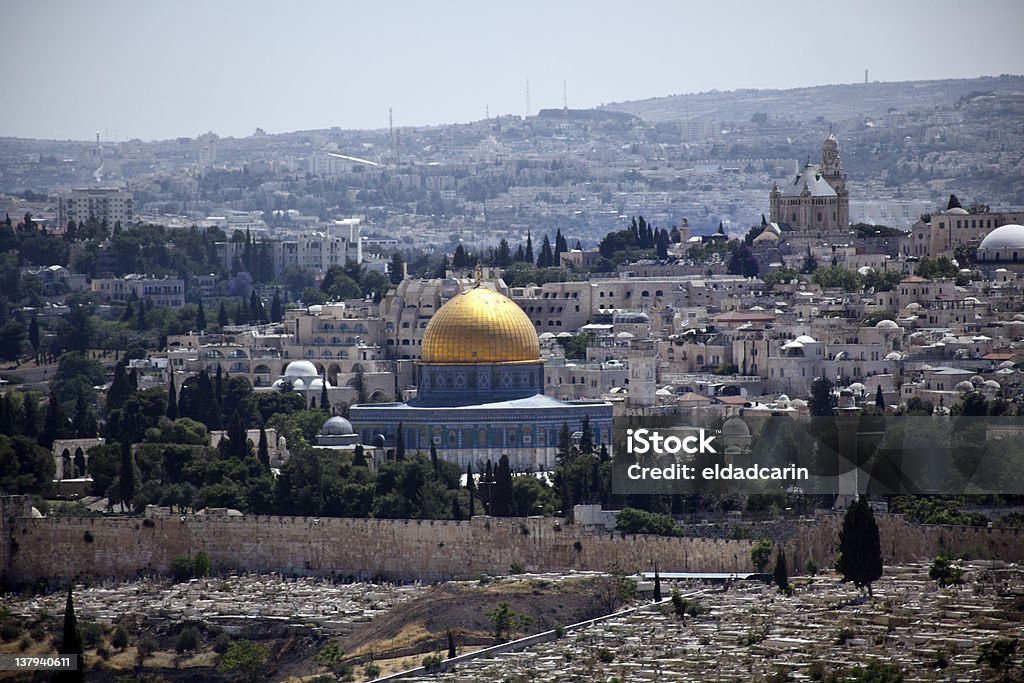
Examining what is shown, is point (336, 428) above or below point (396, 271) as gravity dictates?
below

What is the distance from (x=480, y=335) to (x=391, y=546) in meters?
18.3

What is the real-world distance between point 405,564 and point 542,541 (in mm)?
2992

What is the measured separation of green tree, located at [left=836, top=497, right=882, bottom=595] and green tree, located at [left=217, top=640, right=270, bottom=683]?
10530mm

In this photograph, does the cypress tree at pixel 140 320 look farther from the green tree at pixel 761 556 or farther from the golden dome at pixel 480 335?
the green tree at pixel 761 556

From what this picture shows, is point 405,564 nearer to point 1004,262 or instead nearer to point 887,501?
point 887,501

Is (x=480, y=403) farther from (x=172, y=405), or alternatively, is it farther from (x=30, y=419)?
(x=30, y=419)

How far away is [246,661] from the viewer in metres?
63.0

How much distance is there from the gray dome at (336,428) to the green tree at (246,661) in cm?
2040

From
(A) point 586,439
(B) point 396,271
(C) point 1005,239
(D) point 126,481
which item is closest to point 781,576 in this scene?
(A) point 586,439

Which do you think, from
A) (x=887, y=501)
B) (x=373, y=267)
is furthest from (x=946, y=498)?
(x=373, y=267)

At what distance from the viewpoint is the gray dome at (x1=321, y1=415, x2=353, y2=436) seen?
8418 cm

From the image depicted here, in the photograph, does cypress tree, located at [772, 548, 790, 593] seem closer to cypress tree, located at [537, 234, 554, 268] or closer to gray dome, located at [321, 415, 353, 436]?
gray dome, located at [321, 415, 353, 436]

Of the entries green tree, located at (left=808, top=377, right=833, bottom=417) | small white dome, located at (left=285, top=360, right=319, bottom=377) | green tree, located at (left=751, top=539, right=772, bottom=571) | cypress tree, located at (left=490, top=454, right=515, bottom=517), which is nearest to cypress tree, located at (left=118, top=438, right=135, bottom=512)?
cypress tree, located at (left=490, top=454, right=515, bottom=517)

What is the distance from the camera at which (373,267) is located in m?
145
